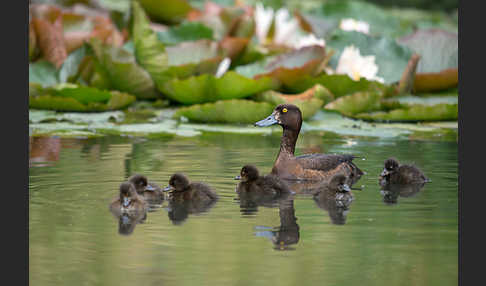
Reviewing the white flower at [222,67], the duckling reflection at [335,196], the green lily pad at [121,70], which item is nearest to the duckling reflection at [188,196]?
the duckling reflection at [335,196]

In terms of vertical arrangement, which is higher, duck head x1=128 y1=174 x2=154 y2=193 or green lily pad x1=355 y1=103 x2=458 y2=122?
duck head x1=128 y1=174 x2=154 y2=193

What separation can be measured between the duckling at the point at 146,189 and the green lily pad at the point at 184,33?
7171mm

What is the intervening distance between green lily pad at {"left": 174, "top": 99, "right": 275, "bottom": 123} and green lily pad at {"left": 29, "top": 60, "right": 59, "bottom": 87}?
7.29 ft

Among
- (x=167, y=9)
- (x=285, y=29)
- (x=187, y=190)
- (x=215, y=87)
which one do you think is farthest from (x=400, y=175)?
(x=167, y=9)

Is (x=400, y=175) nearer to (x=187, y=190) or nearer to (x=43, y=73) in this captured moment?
(x=187, y=190)

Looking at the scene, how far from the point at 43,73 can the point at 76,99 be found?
0.97 m

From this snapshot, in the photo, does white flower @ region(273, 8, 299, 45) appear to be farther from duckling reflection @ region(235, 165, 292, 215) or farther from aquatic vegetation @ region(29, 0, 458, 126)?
duckling reflection @ region(235, 165, 292, 215)

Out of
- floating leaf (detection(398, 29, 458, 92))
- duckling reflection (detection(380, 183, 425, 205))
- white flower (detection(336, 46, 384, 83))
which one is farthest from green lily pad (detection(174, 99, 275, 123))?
duckling reflection (detection(380, 183, 425, 205))

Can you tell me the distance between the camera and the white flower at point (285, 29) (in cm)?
1447

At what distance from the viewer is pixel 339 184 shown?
629 cm

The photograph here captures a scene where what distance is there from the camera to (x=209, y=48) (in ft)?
39.7

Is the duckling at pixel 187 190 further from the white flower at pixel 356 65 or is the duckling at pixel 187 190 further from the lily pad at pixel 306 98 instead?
the white flower at pixel 356 65

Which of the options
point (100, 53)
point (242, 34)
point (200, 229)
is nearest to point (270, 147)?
point (100, 53)

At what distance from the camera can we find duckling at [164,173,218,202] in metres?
6.19
